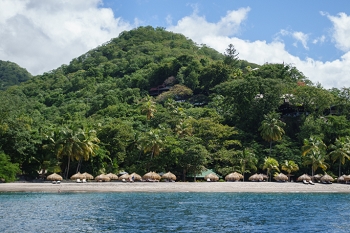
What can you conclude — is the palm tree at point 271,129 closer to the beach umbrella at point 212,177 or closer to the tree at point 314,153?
the tree at point 314,153

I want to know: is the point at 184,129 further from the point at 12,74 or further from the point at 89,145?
the point at 12,74

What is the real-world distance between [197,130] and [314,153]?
16.0 metres

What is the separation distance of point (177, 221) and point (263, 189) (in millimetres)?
22658

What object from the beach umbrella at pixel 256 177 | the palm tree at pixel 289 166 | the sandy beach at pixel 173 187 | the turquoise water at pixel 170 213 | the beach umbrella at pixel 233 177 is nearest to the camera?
the turquoise water at pixel 170 213

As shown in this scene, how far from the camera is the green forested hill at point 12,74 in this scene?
14164 cm

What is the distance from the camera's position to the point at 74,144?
48906 millimetres

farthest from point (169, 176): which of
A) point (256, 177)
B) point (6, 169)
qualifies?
point (6, 169)

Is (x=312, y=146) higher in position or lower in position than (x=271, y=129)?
lower

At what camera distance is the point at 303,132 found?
57.6 m

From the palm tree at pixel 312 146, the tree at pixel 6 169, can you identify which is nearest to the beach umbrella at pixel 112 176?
the tree at pixel 6 169

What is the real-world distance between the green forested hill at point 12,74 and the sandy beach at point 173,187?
335ft

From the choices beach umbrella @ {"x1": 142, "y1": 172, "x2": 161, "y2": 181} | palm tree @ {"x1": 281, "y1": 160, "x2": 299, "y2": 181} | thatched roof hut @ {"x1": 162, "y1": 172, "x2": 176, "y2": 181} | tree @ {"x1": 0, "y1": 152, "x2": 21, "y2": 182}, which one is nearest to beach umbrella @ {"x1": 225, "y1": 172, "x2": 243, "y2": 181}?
thatched roof hut @ {"x1": 162, "y1": 172, "x2": 176, "y2": 181}

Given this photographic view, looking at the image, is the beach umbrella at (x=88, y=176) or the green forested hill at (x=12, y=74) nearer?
the beach umbrella at (x=88, y=176)

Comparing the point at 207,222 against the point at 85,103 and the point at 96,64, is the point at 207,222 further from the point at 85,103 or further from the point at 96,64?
the point at 96,64
